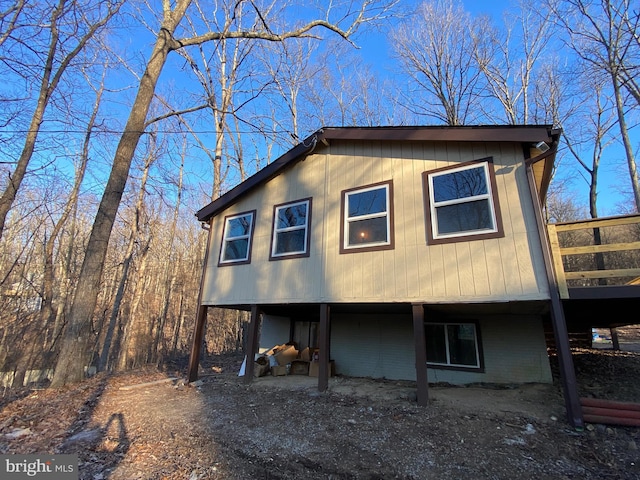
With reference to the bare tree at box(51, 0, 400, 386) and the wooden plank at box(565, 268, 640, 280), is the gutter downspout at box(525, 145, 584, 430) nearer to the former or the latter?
the wooden plank at box(565, 268, 640, 280)

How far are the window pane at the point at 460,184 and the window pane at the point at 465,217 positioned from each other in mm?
189

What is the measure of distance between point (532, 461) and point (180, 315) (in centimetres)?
1886

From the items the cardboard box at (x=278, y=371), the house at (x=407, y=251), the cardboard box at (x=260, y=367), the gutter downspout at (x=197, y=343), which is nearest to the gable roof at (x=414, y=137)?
the house at (x=407, y=251)

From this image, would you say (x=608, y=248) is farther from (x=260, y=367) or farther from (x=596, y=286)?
(x=260, y=367)

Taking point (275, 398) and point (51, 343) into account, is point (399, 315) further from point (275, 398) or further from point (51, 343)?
point (51, 343)

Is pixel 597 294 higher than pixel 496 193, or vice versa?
pixel 496 193

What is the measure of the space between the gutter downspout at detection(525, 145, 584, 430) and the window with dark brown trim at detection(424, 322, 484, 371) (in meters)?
2.51

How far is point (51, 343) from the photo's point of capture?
42.5ft

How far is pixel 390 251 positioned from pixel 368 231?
700mm

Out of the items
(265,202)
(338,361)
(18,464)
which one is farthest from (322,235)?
(18,464)

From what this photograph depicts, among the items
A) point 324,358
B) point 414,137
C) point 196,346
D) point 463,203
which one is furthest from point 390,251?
point 196,346

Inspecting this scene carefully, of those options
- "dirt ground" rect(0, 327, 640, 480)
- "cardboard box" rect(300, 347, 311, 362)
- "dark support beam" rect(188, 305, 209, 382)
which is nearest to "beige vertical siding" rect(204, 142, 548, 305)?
"dark support beam" rect(188, 305, 209, 382)

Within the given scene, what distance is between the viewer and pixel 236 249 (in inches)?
338

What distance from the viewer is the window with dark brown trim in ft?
23.6
